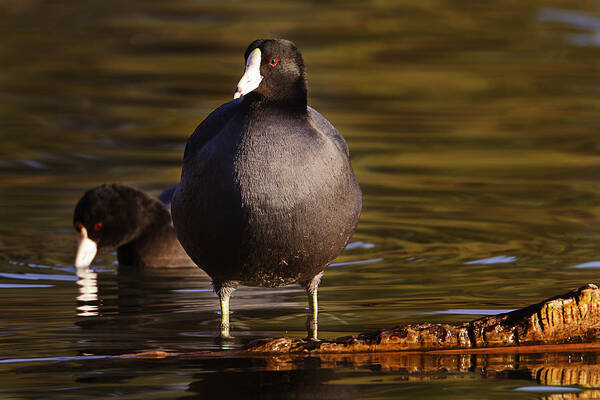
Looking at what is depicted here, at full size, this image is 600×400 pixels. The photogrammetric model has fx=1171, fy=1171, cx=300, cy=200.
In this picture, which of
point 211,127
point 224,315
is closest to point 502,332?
point 224,315

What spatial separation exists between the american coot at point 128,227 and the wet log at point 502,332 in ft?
10.5

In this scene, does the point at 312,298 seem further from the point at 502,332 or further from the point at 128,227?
the point at 128,227

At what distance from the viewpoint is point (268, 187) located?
17.2 feet

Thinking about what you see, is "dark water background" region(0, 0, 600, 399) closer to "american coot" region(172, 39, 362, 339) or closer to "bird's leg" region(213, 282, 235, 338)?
"bird's leg" region(213, 282, 235, 338)

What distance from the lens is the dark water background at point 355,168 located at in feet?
15.5

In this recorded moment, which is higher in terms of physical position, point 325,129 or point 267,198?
point 325,129

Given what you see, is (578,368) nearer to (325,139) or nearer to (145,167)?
(325,139)

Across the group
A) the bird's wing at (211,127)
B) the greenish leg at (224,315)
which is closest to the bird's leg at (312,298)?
the greenish leg at (224,315)

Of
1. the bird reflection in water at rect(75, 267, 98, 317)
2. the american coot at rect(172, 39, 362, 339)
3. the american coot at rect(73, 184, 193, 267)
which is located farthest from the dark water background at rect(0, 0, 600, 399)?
the american coot at rect(172, 39, 362, 339)

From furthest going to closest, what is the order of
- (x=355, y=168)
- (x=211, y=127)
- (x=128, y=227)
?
1. (x=355, y=168)
2. (x=128, y=227)
3. (x=211, y=127)

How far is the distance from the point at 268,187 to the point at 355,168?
5.39 metres

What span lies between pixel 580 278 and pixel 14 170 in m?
5.80

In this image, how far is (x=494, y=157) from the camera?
36.6 ft

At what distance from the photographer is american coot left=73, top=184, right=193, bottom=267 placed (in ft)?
26.1
